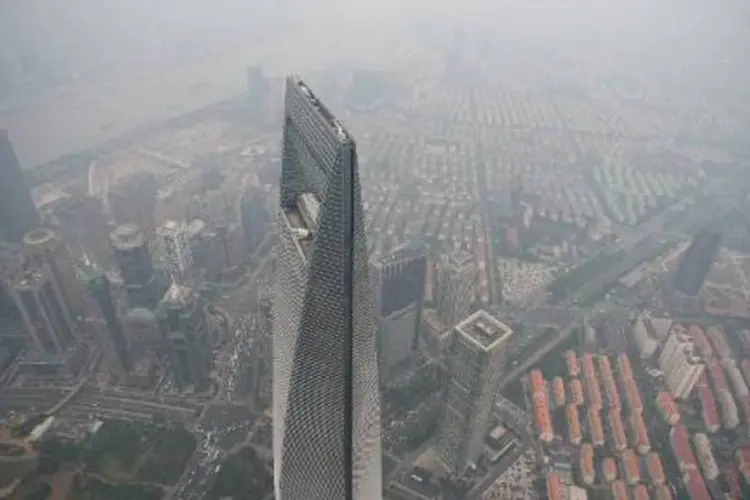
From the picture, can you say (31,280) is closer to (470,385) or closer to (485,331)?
(470,385)

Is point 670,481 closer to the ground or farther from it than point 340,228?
closer to the ground

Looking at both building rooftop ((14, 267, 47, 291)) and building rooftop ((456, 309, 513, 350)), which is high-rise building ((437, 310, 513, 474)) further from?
building rooftop ((14, 267, 47, 291))

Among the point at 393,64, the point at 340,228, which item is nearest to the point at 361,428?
the point at 340,228

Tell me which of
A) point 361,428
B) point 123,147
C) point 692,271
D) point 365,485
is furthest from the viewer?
point 123,147

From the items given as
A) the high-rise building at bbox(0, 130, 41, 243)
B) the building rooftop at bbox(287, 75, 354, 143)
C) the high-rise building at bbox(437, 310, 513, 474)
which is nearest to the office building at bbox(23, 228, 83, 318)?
the high-rise building at bbox(0, 130, 41, 243)

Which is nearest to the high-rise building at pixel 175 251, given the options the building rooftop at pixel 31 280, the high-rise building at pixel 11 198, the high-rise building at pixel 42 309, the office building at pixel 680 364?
the high-rise building at pixel 42 309

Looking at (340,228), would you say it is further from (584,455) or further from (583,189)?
(583,189)
